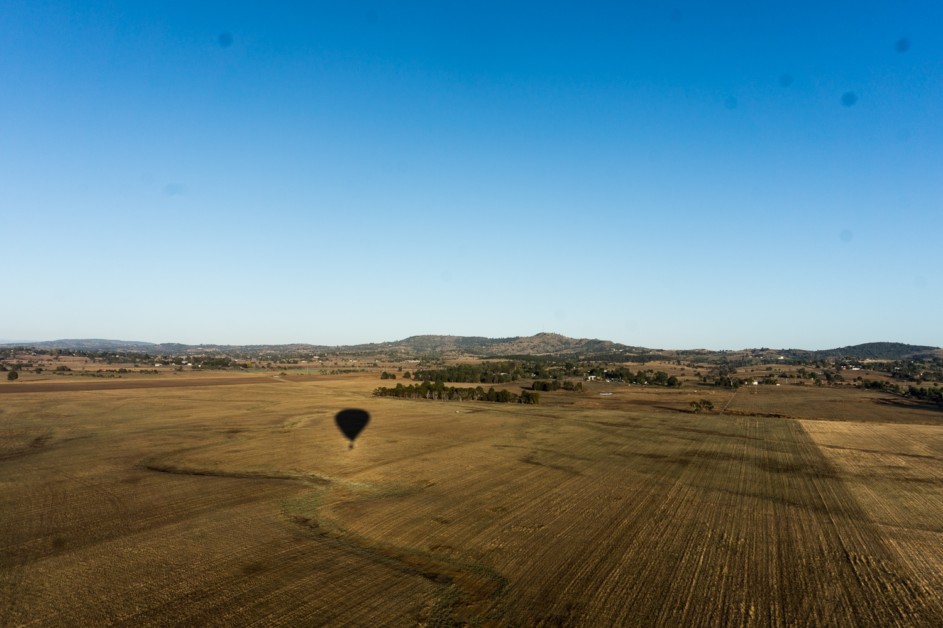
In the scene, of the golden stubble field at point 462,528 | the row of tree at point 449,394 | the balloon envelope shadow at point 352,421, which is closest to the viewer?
the golden stubble field at point 462,528

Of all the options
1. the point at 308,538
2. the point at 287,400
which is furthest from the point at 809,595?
the point at 287,400

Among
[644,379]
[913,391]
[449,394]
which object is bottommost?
[449,394]

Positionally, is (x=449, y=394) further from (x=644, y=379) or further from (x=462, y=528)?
(x=462, y=528)

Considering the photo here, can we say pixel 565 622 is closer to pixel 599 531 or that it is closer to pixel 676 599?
pixel 676 599

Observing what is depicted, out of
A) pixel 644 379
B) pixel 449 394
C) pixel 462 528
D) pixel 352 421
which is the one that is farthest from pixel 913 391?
pixel 462 528

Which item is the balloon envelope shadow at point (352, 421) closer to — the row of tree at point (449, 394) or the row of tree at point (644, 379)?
the row of tree at point (449, 394)

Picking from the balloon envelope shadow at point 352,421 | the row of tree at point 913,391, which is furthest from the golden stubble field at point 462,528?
the row of tree at point 913,391

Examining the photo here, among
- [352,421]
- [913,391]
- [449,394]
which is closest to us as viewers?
[352,421]
